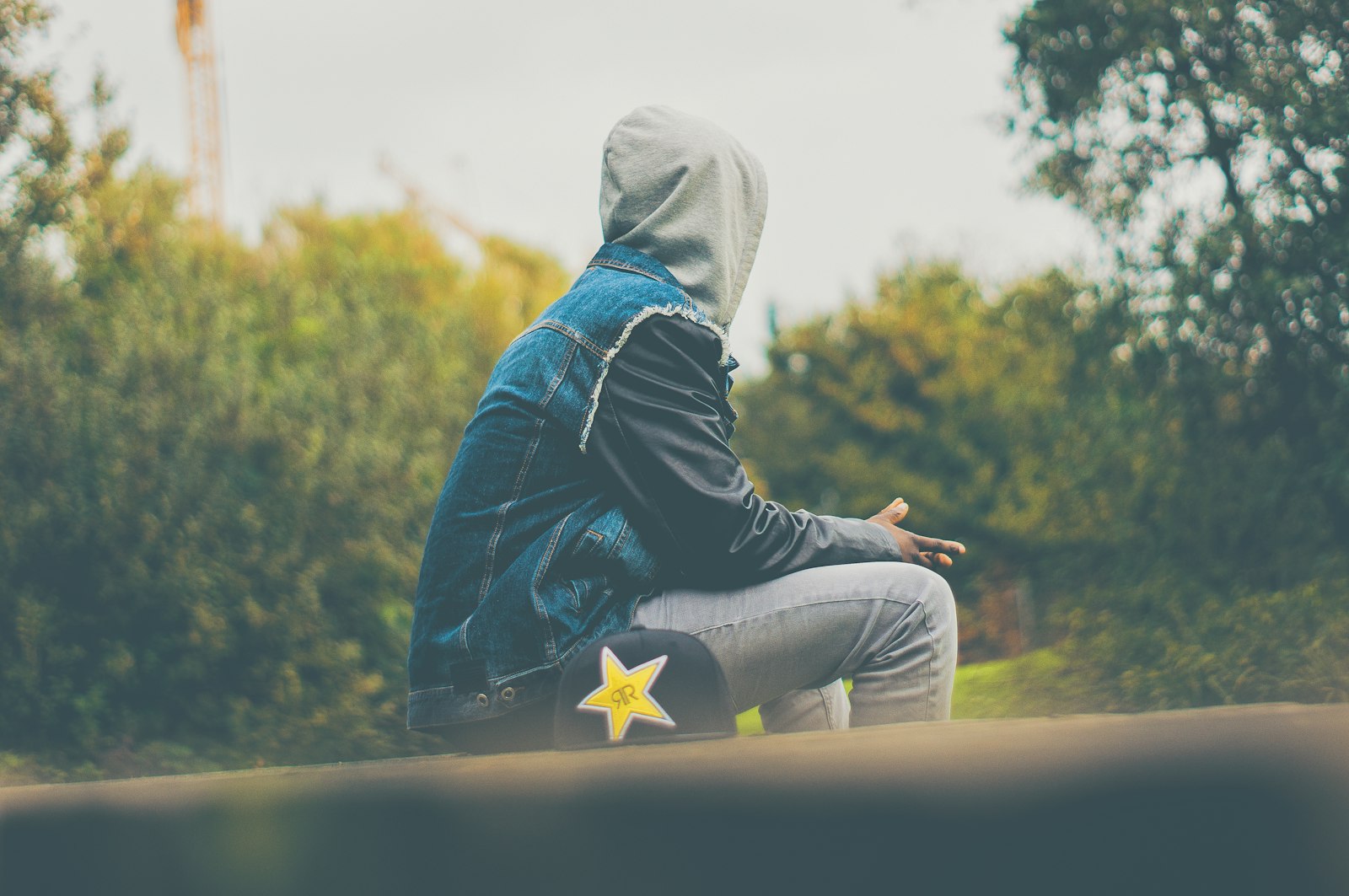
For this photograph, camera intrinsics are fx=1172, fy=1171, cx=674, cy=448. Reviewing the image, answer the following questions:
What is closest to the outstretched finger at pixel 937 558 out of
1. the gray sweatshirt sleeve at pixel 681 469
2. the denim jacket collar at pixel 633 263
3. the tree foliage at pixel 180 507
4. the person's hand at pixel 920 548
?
the person's hand at pixel 920 548

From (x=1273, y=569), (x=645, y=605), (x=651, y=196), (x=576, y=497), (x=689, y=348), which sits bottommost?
(x=1273, y=569)

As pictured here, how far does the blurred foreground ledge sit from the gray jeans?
39.2 inches

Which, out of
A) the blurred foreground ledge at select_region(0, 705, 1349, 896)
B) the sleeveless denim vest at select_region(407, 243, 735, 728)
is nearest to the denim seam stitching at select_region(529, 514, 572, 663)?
the sleeveless denim vest at select_region(407, 243, 735, 728)

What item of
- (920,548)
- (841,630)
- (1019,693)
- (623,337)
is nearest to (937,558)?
(920,548)

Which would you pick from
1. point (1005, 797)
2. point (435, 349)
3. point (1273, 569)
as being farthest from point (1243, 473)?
point (435, 349)

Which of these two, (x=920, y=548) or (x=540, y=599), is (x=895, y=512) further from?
(x=540, y=599)

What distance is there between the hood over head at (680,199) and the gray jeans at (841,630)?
23.7 inches

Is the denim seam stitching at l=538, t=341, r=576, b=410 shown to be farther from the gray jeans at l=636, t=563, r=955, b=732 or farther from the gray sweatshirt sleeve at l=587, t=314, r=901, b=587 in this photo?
the gray jeans at l=636, t=563, r=955, b=732

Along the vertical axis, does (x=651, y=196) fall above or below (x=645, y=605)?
above

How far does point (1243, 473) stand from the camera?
8219 mm

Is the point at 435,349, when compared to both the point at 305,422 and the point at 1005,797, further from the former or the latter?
the point at 1005,797

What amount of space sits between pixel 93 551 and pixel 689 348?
960 cm

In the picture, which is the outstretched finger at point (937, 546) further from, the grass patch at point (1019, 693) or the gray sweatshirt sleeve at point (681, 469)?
the grass patch at point (1019, 693)

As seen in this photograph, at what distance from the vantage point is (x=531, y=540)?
2072 millimetres
